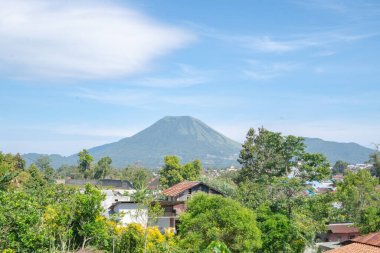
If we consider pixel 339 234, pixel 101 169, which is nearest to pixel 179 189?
pixel 339 234

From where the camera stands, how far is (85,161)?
221 ft

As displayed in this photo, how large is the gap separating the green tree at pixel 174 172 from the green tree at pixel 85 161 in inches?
687

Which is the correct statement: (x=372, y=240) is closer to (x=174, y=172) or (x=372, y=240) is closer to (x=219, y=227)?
(x=219, y=227)

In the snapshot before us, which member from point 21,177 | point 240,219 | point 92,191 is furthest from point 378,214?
point 21,177

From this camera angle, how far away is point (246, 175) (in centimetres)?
4019

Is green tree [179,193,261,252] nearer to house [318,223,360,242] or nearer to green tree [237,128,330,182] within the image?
green tree [237,128,330,182]

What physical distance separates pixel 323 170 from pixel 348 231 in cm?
1004

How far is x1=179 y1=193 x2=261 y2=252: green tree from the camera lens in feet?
54.2

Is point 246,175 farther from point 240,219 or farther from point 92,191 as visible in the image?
point 92,191

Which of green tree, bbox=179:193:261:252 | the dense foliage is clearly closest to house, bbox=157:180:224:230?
the dense foliage

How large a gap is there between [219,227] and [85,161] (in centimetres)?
5360

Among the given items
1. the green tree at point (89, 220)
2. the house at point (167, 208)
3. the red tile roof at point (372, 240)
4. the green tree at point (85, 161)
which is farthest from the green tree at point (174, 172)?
the green tree at point (89, 220)

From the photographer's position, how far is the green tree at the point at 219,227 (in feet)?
54.2

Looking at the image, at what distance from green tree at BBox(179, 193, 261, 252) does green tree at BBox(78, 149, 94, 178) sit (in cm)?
4990
